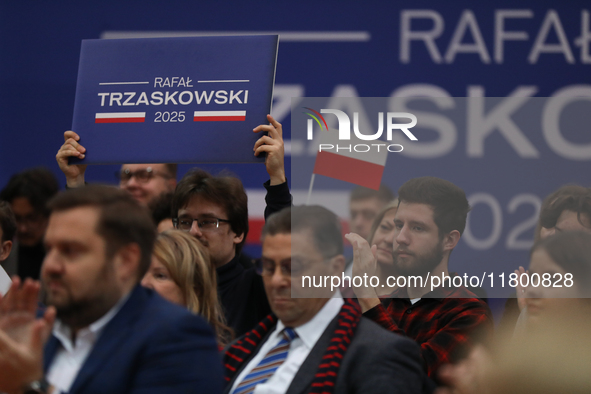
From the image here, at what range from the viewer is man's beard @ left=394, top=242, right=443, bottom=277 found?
235cm

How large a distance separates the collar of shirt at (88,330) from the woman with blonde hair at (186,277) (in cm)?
70

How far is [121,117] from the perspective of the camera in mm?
2928

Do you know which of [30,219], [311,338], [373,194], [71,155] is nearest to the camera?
[311,338]

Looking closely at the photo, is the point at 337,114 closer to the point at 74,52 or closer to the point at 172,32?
the point at 172,32

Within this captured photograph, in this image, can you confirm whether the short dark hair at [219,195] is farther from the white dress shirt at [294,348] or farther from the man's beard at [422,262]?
the white dress shirt at [294,348]

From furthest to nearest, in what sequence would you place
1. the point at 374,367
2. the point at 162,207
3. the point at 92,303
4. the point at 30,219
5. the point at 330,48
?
the point at 330,48 → the point at 30,219 → the point at 162,207 → the point at 374,367 → the point at 92,303

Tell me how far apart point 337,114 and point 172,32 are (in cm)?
242

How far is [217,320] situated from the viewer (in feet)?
8.32

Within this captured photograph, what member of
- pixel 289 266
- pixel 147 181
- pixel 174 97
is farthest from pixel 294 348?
pixel 147 181

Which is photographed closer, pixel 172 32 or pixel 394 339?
pixel 394 339

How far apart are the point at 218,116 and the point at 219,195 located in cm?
36

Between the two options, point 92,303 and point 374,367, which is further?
point 374,367

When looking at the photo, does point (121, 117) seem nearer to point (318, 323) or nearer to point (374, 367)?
point (318, 323)

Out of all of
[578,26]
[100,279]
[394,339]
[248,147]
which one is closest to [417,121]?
[248,147]
